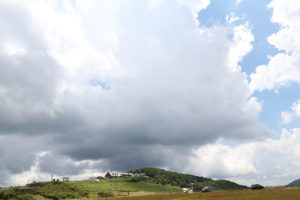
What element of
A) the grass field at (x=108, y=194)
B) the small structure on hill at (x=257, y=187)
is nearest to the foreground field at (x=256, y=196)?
the grass field at (x=108, y=194)

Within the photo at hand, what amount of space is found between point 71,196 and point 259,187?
89029mm

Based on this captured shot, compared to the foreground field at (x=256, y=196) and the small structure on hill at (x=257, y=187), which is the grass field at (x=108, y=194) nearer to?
the foreground field at (x=256, y=196)

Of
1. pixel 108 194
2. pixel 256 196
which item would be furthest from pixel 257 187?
pixel 108 194

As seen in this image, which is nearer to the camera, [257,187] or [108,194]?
[257,187]

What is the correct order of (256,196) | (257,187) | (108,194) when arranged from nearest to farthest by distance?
1. (256,196)
2. (257,187)
3. (108,194)

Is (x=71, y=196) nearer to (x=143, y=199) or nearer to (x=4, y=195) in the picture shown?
(x=4, y=195)

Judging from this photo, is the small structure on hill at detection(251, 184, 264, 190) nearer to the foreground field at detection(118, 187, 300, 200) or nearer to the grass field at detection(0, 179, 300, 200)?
the grass field at detection(0, 179, 300, 200)

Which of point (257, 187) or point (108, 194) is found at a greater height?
point (257, 187)

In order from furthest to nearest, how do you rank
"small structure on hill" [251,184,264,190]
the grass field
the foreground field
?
"small structure on hill" [251,184,264,190], the grass field, the foreground field

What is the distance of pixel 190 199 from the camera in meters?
61.0

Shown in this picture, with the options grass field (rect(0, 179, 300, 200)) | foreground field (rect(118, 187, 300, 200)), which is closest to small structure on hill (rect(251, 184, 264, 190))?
grass field (rect(0, 179, 300, 200))

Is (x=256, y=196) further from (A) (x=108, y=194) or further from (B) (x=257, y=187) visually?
(A) (x=108, y=194)

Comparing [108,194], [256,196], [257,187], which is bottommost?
[108,194]

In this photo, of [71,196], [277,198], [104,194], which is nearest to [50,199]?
[71,196]
